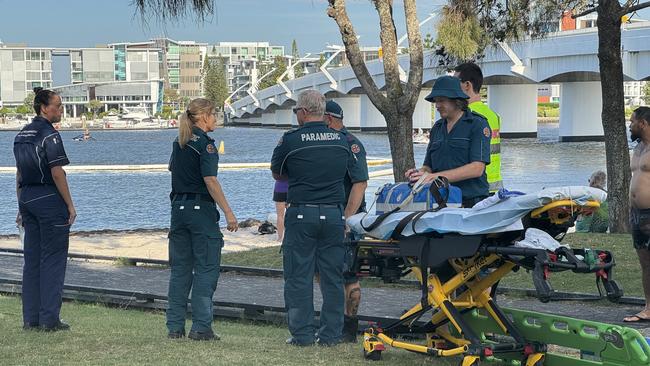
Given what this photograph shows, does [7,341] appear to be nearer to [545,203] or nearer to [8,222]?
[545,203]

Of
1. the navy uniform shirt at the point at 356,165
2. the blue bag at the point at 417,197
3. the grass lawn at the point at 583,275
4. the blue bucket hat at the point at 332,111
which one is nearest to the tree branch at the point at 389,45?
the grass lawn at the point at 583,275

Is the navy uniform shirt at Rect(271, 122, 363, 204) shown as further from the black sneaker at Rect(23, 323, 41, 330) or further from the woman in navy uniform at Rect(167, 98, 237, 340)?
the black sneaker at Rect(23, 323, 41, 330)

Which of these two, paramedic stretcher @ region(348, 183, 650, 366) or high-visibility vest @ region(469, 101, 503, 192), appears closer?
paramedic stretcher @ region(348, 183, 650, 366)

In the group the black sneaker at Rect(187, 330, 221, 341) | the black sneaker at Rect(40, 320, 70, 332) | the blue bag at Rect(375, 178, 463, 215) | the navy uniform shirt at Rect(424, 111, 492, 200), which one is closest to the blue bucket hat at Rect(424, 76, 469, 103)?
the navy uniform shirt at Rect(424, 111, 492, 200)

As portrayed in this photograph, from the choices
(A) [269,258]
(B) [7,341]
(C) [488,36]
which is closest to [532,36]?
(C) [488,36]

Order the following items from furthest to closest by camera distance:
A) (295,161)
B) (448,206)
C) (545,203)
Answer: (295,161)
(448,206)
(545,203)

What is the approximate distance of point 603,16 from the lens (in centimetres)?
1611

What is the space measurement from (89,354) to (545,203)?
3.37 m

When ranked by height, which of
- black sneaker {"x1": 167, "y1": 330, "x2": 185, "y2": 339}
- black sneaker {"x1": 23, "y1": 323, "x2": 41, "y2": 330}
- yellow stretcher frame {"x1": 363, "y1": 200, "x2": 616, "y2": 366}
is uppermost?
yellow stretcher frame {"x1": 363, "y1": 200, "x2": 616, "y2": 366}

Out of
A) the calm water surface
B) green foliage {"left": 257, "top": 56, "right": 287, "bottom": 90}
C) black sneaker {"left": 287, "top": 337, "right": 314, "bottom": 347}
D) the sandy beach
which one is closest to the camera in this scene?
black sneaker {"left": 287, "top": 337, "right": 314, "bottom": 347}

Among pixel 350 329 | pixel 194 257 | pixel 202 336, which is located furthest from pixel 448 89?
pixel 202 336

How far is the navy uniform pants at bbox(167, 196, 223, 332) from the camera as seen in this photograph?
27.0 ft

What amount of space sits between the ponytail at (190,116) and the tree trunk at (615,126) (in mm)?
9583

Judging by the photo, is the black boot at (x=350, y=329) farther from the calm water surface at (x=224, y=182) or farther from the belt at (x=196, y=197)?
the calm water surface at (x=224, y=182)
